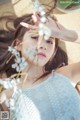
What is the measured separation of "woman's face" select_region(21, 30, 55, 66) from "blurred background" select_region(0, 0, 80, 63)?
0.19 ft

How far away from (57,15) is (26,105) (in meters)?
0.37

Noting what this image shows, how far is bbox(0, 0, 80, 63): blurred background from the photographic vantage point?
111 cm

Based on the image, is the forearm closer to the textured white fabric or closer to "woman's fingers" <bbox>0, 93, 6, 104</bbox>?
the textured white fabric

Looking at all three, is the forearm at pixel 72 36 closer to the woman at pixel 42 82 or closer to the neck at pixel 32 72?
the woman at pixel 42 82

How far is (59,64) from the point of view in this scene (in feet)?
3.91

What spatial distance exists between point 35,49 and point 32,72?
94 mm

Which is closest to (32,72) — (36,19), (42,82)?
(42,82)

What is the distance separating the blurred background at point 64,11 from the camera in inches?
43.7

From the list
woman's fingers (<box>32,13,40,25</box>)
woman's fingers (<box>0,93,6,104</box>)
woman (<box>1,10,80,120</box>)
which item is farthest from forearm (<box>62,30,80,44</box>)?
woman's fingers (<box>0,93,6,104</box>)

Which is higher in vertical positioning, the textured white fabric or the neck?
the neck

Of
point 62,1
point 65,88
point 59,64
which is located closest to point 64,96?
point 65,88

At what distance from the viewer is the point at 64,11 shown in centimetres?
118

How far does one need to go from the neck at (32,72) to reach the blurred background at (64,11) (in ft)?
0.42

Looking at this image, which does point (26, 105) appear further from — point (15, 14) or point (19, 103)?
point (15, 14)
